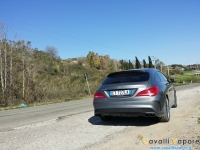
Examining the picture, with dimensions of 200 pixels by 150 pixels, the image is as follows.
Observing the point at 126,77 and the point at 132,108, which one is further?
the point at 126,77

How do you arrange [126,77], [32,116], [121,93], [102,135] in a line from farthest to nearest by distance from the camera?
[32,116] → [126,77] → [121,93] → [102,135]

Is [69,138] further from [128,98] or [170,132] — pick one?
[170,132]

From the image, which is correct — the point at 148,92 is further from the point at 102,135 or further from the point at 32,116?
the point at 32,116

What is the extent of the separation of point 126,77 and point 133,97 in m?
0.80

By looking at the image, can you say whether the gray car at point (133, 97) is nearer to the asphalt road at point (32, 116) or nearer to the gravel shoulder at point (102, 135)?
the gravel shoulder at point (102, 135)

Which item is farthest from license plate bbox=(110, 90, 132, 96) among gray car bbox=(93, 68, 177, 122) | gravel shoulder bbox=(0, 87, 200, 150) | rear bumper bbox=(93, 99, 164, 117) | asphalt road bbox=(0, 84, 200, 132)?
asphalt road bbox=(0, 84, 200, 132)

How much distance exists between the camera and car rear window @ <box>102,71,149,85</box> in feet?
19.2

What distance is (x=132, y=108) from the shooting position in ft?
17.8

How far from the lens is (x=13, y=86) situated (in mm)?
19734

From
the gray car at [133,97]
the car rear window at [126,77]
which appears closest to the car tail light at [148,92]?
the gray car at [133,97]

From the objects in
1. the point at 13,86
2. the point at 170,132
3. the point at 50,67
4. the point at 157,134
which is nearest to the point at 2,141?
the point at 157,134

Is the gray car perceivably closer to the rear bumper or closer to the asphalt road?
the rear bumper

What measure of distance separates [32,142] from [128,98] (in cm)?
250

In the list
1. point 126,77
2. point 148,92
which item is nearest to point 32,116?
point 126,77
